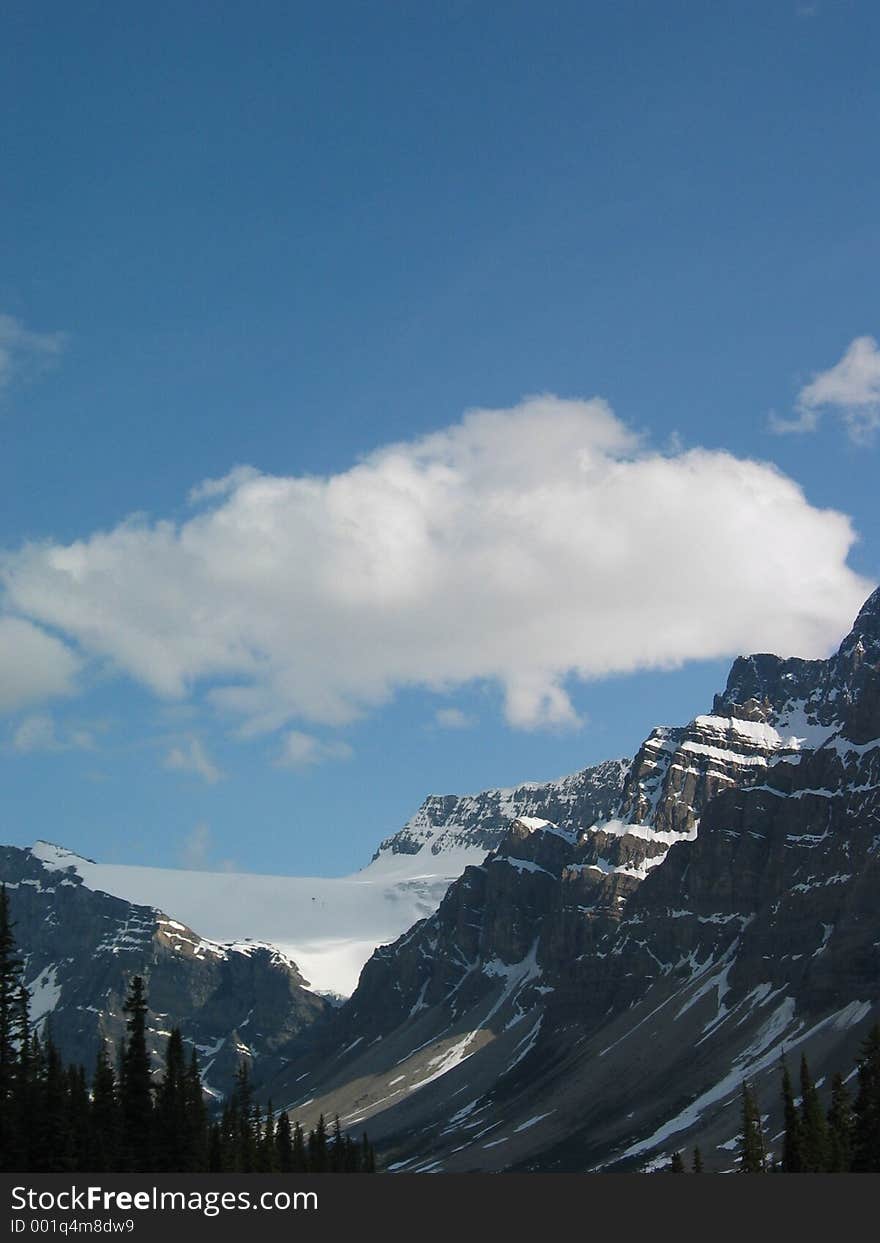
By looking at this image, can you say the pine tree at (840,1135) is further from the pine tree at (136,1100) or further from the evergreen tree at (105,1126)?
the evergreen tree at (105,1126)

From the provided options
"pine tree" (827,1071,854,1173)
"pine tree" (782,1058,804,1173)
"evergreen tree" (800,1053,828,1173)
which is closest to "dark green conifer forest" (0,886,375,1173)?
"pine tree" (782,1058,804,1173)

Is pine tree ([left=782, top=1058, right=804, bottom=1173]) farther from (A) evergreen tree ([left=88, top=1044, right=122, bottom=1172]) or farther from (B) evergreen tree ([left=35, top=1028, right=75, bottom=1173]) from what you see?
(B) evergreen tree ([left=35, top=1028, right=75, bottom=1173])

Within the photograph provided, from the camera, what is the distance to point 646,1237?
76.7 meters

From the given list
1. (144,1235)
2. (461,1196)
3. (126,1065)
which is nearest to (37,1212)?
(144,1235)

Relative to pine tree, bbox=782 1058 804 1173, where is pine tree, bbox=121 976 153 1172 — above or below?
above

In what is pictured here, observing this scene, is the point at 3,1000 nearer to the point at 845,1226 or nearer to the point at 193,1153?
the point at 193,1153

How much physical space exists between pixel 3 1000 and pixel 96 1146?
11.7 m

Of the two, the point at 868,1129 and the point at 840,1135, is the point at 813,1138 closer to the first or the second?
the point at 840,1135

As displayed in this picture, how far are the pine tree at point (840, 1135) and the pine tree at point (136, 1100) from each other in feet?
196

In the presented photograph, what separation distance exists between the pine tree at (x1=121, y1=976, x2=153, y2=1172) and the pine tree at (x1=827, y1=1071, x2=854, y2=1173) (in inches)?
2351

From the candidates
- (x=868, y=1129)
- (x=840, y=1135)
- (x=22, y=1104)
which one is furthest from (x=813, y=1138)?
(x=22, y=1104)

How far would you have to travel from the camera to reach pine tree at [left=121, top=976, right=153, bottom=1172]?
122 metres

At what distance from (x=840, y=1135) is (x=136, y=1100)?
71.8 m

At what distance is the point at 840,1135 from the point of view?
163 meters
